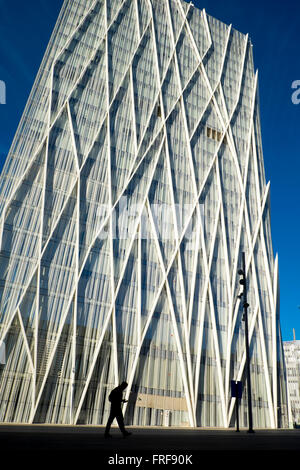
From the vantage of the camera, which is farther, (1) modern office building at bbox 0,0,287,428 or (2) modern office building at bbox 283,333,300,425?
(2) modern office building at bbox 283,333,300,425

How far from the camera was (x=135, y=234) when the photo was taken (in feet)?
106

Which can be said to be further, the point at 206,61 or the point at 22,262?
the point at 206,61

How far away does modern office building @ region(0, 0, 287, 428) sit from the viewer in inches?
1054

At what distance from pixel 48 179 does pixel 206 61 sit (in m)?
26.8

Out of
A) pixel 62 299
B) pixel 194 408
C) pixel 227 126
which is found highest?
pixel 227 126

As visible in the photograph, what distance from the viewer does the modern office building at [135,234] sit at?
2678 centimetres

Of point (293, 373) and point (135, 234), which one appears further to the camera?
point (293, 373)

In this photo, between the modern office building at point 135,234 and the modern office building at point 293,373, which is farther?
the modern office building at point 293,373

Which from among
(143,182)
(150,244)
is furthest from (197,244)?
(143,182)

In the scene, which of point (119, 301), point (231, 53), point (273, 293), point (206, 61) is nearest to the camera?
point (119, 301)

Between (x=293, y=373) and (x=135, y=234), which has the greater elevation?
(x=293, y=373)

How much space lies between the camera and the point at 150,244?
108 ft

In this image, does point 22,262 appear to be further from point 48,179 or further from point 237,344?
point 237,344

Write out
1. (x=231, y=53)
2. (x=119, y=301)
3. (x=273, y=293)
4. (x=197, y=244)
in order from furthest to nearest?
1. (x=231, y=53)
2. (x=273, y=293)
3. (x=197, y=244)
4. (x=119, y=301)
